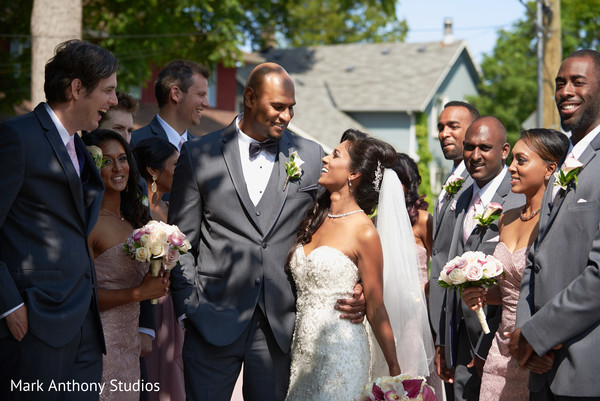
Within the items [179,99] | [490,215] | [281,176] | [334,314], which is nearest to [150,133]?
[179,99]

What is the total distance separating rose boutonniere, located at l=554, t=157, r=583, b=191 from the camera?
4055 millimetres

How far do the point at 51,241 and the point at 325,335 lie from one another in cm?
206

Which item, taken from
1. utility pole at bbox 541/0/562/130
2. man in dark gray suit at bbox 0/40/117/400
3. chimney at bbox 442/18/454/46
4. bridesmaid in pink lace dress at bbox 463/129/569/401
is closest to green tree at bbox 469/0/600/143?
chimney at bbox 442/18/454/46

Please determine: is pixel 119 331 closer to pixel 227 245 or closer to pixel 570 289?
pixel 227 245

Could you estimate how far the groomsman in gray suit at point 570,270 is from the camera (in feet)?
12.5

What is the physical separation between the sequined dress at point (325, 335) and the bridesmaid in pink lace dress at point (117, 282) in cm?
104

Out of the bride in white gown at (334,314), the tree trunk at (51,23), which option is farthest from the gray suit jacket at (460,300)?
the tree trunk at (51,23)

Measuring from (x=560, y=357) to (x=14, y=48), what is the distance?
2166 centimetres

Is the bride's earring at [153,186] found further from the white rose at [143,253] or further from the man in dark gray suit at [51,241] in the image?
the man in dark gray suit at [51,241]

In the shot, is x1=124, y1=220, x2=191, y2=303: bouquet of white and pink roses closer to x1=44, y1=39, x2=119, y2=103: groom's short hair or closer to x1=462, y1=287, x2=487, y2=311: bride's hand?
x1=44, y1=39, x2=119, y2=103: groom's short hair

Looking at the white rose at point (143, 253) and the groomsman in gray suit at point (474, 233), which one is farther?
the groomsman in gray suit at point (474, 233)

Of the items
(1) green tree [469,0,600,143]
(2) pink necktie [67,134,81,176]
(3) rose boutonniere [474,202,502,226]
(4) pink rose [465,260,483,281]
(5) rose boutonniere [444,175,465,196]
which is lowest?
(1) green tree [469,0,600,143]

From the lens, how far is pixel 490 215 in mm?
5402

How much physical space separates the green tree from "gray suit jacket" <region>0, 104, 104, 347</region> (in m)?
37.1
